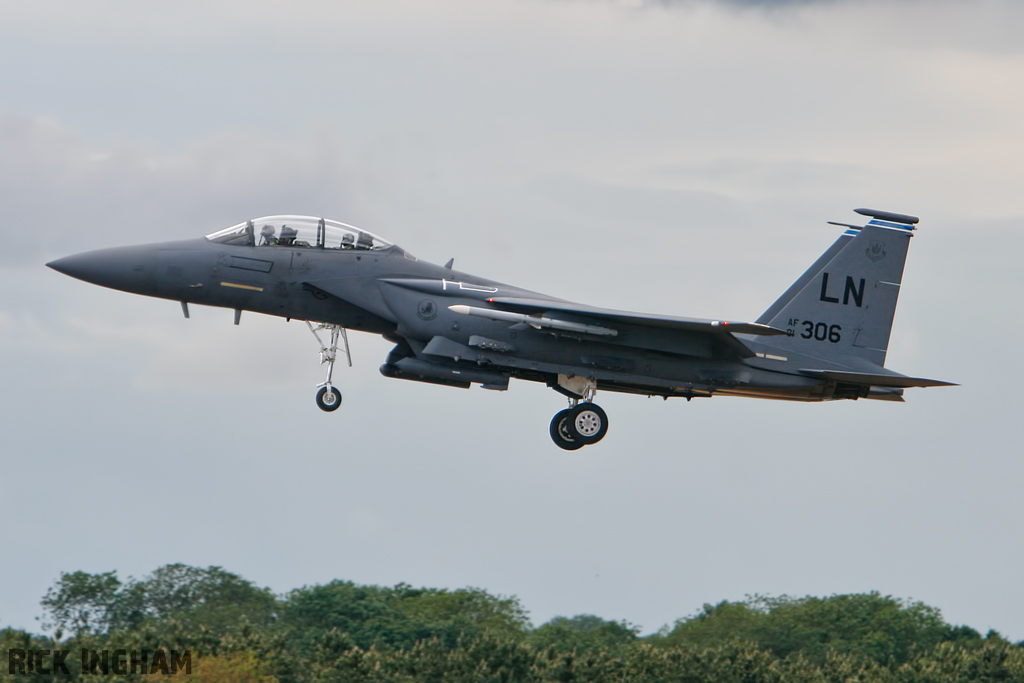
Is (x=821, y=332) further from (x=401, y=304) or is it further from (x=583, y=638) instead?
(x=583, y=638)

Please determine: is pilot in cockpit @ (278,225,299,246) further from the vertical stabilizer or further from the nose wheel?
the vertical stabilizer

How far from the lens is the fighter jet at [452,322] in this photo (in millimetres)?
21875

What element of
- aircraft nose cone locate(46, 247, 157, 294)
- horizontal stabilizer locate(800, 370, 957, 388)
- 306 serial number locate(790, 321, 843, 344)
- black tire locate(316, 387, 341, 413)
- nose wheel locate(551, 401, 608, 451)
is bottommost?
black tire locate(316, 387, 341, 413)

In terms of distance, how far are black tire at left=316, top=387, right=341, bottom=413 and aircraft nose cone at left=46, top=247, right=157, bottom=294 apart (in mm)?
3348

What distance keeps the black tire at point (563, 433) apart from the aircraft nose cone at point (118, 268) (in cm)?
738

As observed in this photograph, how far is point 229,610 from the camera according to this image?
7788cm

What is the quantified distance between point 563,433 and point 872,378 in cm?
562

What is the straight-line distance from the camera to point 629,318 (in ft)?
71.9

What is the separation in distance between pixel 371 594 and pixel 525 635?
35.5ft

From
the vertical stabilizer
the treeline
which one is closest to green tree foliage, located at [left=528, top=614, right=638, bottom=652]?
the treeline

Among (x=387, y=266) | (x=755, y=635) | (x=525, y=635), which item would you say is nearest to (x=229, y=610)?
(x=525, y=635)

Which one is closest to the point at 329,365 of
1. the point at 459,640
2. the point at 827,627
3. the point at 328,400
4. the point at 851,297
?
the point at 328,400

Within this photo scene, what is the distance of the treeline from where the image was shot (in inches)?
1802

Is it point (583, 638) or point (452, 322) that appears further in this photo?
point (583, 638)
